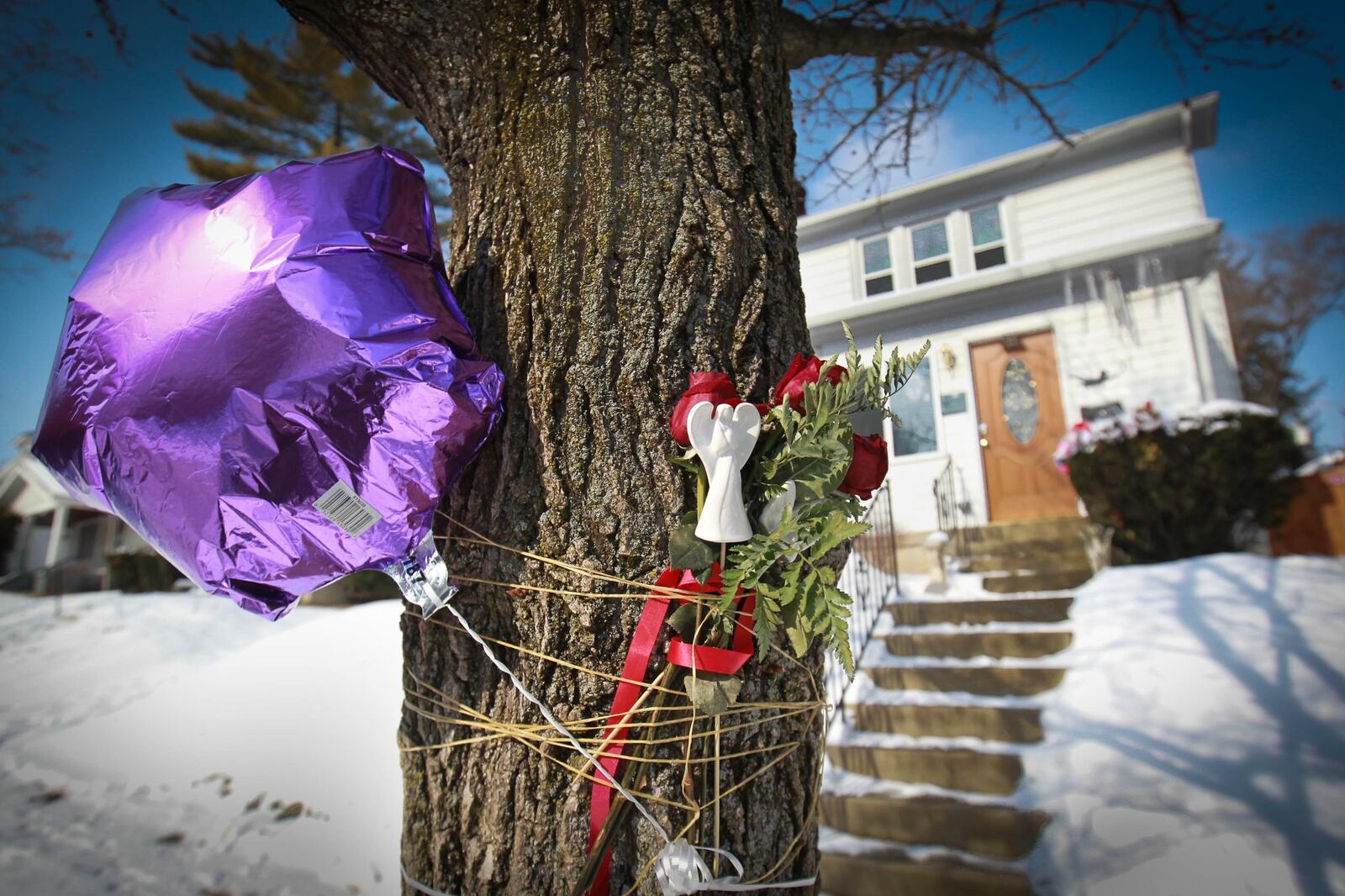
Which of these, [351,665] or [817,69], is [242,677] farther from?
[817,69]

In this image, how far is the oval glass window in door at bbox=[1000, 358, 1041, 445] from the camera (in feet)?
22.4

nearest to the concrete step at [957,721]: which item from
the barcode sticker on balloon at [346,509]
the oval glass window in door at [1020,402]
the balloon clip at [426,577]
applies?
the balloon clip at [426,577]

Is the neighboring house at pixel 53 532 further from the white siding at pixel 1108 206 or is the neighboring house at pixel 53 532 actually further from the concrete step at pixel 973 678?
the white siding at pixel 1108 206

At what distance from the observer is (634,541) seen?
91 cm

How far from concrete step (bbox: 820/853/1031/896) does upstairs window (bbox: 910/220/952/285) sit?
672cm

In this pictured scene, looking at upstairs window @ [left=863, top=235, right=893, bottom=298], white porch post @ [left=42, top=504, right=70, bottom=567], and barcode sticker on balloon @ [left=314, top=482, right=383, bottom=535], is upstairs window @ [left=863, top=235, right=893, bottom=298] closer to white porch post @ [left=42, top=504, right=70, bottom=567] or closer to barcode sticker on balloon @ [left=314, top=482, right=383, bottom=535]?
barcode sticker on balloon @ [left=314, top=482, right=383, bottom=535]

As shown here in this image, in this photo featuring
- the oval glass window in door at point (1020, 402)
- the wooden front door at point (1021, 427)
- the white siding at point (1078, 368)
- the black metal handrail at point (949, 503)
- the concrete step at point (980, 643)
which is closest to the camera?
the concrete step at point (980, 643)

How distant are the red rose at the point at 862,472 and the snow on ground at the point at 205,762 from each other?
2.62 m

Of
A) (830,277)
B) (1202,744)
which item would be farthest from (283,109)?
(1202,744)

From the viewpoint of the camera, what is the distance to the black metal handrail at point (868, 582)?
14.2ft

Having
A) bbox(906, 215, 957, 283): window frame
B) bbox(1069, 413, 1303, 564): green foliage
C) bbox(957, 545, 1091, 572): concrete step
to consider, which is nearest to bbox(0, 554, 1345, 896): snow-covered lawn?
bbox(1069, 413, 1303, 564): green foliage

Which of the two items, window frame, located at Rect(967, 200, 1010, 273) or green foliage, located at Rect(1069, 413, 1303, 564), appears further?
window frame, located at Rect(967, 200, 1010, 273)

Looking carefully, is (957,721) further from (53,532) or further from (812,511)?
(53,532)

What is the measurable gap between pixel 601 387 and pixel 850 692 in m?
3.77
